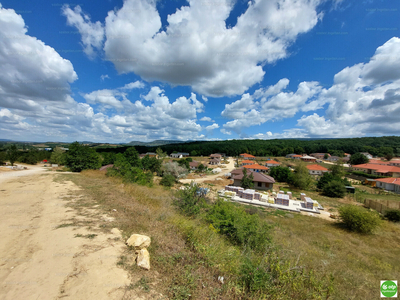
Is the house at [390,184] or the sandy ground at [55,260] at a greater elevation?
the sandy ground at [55,260]

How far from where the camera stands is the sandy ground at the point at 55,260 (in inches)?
109

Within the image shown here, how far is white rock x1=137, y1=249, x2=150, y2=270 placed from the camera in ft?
11.3

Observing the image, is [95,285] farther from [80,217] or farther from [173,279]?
[80,217]

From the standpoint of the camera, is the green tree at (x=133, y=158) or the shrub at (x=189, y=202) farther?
the green tree at (x=133, y=158)

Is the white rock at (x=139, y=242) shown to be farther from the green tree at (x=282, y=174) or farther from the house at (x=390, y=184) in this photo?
the house at (x=390, y=184)

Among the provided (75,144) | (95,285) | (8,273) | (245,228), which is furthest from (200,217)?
(75,144)

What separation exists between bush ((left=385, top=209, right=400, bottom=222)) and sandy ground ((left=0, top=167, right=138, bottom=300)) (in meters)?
26.8

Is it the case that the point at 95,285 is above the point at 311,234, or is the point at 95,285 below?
above

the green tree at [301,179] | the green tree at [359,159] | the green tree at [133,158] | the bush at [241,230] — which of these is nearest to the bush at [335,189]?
the green tree at [301,179]

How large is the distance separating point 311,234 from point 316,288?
11613 mm

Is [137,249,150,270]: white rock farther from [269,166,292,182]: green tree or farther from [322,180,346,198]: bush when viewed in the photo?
[269,166,292,182]: green tree

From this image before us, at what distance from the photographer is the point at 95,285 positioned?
115 inches

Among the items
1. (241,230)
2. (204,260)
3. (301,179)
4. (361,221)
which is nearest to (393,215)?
(361,221)

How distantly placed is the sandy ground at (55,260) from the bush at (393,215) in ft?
87.8
